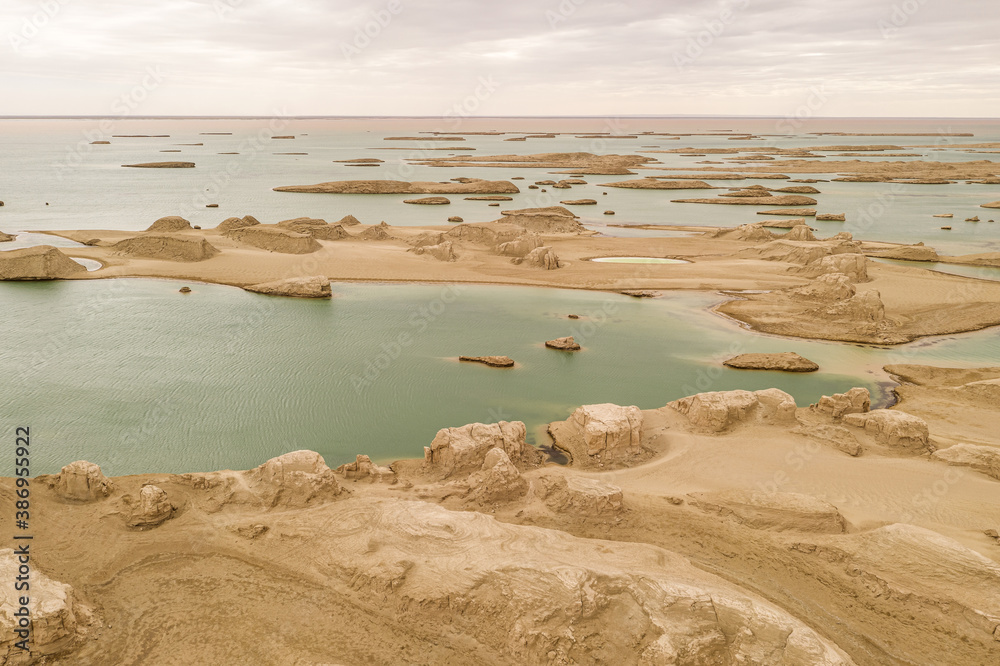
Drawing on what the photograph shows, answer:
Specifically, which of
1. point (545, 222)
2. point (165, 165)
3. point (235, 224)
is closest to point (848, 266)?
point (545, 222)

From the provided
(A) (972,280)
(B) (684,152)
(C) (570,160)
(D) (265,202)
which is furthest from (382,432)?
(B) (684,152)

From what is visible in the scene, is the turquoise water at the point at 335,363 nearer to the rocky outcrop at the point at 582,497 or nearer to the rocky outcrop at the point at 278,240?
the rocky outcrop at the point at 582,497

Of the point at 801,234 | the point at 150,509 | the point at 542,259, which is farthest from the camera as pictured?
the point at 801,234

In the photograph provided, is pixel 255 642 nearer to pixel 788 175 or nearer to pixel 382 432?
pixel 382 432

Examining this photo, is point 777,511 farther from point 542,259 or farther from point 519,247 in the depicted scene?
point 519,247

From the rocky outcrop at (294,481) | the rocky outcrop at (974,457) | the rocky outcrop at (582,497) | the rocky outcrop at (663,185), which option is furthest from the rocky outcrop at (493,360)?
the rocky outcrop at (663,185)

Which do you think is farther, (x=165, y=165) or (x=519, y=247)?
(x=165, y=165)

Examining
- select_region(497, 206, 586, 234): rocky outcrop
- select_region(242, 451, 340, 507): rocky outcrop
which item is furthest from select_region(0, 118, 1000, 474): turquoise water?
select_region(497, 206, 586, 234): rocky outcrop
